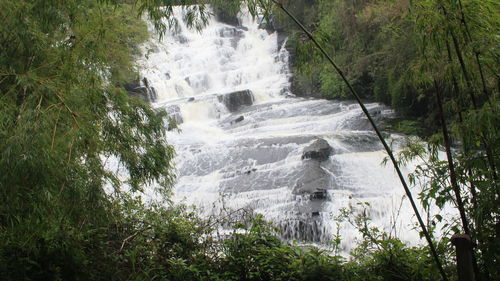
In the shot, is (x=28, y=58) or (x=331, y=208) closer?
(x=28, y=58)

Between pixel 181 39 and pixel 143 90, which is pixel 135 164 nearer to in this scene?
pixel 143 90

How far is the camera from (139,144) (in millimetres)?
4953

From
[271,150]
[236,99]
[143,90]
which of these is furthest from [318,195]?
[143,90]

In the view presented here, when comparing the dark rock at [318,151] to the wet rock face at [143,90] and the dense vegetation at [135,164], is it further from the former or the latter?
the wet rock face at [143,90]

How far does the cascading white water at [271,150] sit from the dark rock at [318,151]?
14 cm

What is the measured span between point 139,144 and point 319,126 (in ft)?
24.9

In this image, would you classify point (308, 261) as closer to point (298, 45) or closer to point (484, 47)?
point (298, 45)

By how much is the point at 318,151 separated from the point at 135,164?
16.1ft

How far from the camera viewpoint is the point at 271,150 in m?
9.83

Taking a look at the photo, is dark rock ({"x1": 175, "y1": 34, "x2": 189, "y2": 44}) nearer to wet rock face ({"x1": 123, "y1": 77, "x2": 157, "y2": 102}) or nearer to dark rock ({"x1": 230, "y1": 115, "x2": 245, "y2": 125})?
wet rock face ({"x1": 123, "y1": 77, "x2": 157, "y2": 102})

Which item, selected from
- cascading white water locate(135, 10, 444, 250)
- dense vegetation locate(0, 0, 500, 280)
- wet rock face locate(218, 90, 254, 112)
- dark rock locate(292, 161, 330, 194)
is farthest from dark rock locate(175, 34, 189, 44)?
dense vegetation locate(0, 0, 500, 280)

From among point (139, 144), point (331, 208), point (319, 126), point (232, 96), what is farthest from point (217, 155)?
point (232, 96)

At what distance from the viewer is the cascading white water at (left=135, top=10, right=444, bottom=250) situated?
693 centimetres

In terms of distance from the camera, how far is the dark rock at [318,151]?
885cm
